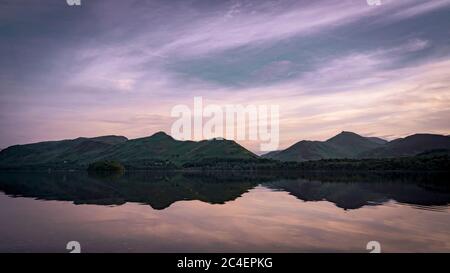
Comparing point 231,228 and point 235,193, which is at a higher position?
point 235,193

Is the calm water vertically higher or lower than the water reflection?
lower

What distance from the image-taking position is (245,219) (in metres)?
47.7

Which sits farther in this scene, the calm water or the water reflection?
the water reflection

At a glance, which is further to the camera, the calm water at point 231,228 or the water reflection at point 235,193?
the water reflection at point 235,193

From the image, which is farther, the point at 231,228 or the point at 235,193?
the point at 235,193

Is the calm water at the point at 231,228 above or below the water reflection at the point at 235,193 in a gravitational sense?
below
